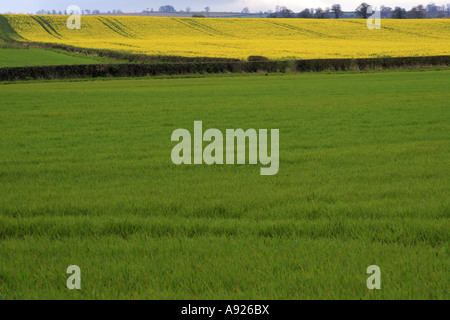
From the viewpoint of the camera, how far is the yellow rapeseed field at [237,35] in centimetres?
5684

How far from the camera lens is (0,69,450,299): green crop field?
175 inches

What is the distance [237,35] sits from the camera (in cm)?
7931

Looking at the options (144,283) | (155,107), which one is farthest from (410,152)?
(155,107)

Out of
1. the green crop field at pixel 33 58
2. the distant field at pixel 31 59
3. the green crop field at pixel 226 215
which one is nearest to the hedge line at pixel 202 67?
the green crop field at pixel 33 58

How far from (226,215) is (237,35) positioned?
2965 inches

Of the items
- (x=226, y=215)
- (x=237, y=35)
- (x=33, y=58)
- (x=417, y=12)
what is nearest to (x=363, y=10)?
(x=417, y=12)

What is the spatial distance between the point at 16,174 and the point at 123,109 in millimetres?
10654

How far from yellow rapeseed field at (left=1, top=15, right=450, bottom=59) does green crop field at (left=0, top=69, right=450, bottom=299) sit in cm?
4131

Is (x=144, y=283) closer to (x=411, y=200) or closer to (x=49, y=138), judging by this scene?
(x=411, y=200)

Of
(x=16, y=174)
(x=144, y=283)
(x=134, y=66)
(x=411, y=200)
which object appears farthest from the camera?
(x=134, y=66)

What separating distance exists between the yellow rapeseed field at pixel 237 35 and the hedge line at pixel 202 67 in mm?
9910

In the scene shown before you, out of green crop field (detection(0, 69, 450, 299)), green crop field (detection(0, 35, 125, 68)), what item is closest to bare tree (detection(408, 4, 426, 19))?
green crop field (detection(0, 35, 125, 68))

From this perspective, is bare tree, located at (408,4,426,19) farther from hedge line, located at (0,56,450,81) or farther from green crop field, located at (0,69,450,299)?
green crop field, located at (0,69,450,299)
